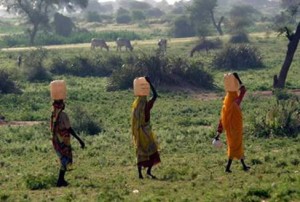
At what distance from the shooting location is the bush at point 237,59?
4034 cm

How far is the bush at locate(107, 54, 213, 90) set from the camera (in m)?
31.1

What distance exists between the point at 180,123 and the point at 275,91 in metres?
7.41

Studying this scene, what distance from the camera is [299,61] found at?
43.6 metres

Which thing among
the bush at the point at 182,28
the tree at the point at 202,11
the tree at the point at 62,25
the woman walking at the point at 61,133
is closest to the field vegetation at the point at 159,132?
the woman walking at the point at 61,133

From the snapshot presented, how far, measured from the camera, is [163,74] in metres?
31.7

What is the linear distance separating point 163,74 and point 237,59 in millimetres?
10075

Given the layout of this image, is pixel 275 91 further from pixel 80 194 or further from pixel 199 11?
pixel 199 11

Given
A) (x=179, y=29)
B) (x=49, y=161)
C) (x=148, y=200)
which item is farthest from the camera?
(x=179, y=29)

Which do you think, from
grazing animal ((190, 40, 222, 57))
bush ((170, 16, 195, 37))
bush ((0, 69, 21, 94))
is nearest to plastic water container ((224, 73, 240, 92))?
bush ((0, 69, 21, 94))

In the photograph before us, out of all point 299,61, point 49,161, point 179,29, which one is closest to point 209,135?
point 49,161

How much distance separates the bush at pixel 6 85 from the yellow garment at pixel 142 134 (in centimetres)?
1779

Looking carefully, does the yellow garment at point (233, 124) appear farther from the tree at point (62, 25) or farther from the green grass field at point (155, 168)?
the tree at point (62, 25)

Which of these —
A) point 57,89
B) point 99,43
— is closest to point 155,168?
point 57,89

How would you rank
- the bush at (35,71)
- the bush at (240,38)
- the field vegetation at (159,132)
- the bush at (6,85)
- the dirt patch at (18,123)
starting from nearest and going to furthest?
the field vegetation at (159,132)
the dirt patch at (18,123)
the bush at (6,85)
the bush at (35,71)
the bush at (240,38)
